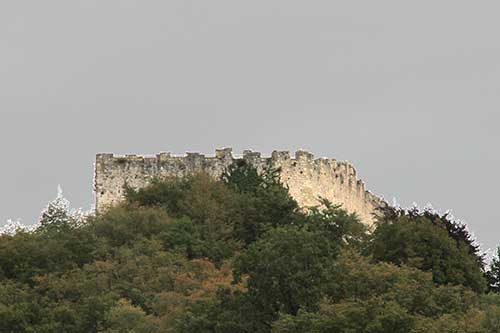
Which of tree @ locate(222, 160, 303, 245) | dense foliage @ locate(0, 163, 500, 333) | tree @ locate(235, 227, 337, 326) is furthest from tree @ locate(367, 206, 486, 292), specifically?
tree @ locate(235, 227, 337, 326)

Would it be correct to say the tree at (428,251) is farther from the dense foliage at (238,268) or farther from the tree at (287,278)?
the tree at (287,278)

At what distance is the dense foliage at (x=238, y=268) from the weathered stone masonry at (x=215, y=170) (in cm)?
92

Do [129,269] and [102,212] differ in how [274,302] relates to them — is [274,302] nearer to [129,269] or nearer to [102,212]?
[129,269]

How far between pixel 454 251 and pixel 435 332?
16117 millimetres

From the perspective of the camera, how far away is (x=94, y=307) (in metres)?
95.3

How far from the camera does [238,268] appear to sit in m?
87.6

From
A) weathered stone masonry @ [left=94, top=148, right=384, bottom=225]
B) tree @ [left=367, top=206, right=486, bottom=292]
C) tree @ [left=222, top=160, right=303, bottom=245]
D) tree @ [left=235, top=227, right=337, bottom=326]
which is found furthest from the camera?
weathered stone masonry @ [left=94, top=148, right=384, bottom=225]

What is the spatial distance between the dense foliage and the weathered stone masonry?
0.92 metres

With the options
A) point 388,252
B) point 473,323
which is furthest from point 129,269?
point 473,323

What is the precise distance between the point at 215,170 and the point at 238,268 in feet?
77.1

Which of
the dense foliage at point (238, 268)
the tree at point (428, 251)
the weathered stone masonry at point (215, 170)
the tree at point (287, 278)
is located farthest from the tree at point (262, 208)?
the tree at point (287, 278)

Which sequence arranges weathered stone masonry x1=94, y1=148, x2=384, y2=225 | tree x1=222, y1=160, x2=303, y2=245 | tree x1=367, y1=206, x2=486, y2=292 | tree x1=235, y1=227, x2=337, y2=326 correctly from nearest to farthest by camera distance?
tree x1=235, y1=227, x2=337, y2=326, tree x1=367, y1=206, x2=486, y2=292, tree x1=222, y1=160, x2=303, y2=245, weathered stone masonry x1=94, y1=148, x2=384, y2=225

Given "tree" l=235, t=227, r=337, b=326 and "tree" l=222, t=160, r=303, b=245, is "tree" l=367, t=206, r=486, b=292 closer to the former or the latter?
"tree" l=222, t=160, r=303, b=245

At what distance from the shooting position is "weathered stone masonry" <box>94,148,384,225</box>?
110 metres
